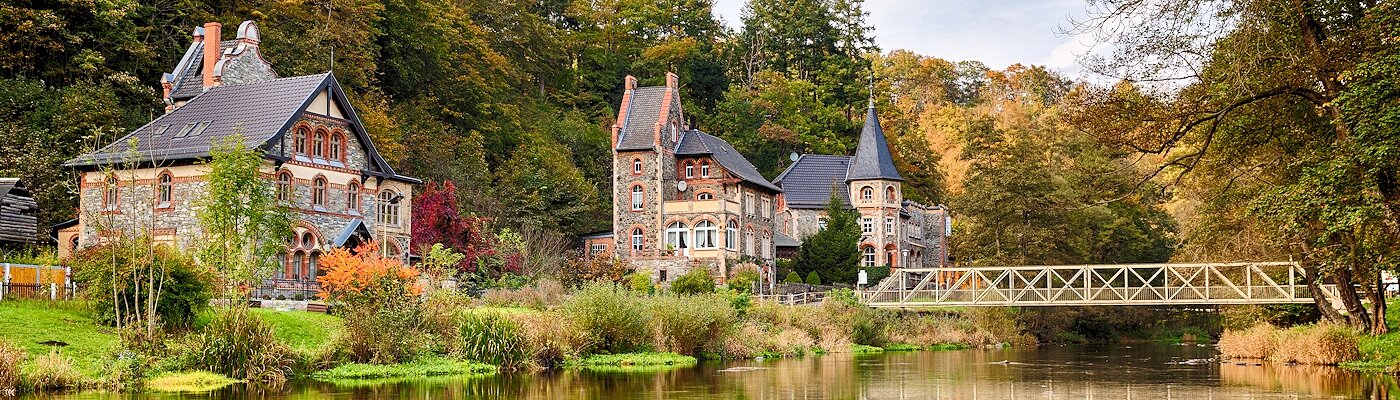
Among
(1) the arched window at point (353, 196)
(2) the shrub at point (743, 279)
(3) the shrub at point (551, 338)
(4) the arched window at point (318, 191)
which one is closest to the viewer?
(3) the shrub at point (551, 338)

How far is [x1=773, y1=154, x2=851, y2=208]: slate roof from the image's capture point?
7569 centimetres

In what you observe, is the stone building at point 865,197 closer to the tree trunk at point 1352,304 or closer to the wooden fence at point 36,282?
the tree trunk at point 1352,304

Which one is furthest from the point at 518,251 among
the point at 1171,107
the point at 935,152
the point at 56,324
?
the point at 935,152

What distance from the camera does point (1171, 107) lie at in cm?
2806

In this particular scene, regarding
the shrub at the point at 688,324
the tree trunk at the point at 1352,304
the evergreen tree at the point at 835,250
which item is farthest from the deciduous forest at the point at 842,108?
the shrub at the point at 688,324

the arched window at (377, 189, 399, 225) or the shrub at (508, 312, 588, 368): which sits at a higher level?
the arched window at (377, 189, 399, 225)

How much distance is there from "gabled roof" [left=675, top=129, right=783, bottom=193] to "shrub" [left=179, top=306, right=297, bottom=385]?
122 ft

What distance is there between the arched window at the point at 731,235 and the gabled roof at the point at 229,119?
2146 cm

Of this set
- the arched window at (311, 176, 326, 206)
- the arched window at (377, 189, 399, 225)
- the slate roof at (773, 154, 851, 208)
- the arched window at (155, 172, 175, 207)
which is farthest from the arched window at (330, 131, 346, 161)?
the slate roof at (773, 154, 851, 208)

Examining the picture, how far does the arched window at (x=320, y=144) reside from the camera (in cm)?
4362

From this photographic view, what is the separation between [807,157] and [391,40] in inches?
995

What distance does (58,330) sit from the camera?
2781 cm

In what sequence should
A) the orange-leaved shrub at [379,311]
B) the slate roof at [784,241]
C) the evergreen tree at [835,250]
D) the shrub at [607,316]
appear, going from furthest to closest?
the slate roof at [784,241], the evergreen tree at [835,250], the shrub at [607,316], the orange-leaved shrub at [379,311]

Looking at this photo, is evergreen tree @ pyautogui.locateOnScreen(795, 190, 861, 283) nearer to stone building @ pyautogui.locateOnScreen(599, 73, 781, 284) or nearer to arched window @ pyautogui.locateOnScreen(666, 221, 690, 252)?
stone building @ pyautogui.locateOnScreen(599, 73, 781, 284)
